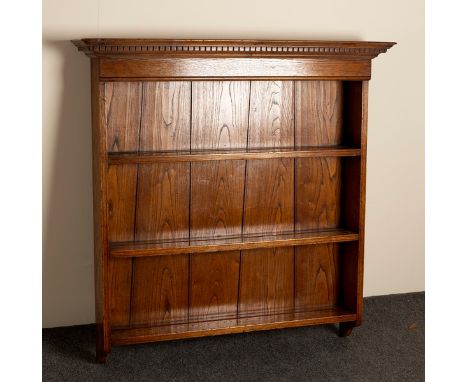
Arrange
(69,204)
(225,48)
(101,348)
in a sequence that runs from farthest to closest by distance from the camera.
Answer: (69,204) < (101,348) < (225,48)

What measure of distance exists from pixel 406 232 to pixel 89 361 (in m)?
1.54

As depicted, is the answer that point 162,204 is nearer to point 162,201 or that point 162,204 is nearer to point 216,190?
point 162,201

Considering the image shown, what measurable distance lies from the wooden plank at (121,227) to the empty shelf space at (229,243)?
0.06 meters

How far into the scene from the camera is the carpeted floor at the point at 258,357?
7.20 feet

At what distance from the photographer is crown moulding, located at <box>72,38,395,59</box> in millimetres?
2068

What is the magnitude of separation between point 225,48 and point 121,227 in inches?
29.8

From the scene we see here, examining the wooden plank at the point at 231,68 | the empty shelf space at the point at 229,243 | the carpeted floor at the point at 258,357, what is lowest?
the carpeted floor at the point at 258,357

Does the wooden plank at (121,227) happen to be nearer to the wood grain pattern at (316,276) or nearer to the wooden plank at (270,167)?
the wooden plank at (270,167)

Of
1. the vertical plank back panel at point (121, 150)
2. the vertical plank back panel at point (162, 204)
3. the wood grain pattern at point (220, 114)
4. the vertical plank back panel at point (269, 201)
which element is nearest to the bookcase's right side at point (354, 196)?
the vertical plank back panel at point (269, 201)

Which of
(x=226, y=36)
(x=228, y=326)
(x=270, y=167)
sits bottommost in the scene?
(x=228, y=326)

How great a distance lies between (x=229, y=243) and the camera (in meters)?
2.36

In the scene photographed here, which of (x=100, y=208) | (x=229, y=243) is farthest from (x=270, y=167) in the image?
(x=100, y=208)

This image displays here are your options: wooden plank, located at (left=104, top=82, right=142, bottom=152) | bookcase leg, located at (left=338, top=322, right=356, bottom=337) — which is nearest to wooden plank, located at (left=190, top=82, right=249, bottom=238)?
wooden plank, located at (left=104, top=82, right=142, bottom=152)
